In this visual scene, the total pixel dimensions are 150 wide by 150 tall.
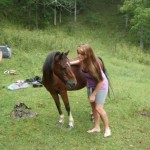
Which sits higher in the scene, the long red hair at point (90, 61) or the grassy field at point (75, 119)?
the long red hair at point (90, 61)

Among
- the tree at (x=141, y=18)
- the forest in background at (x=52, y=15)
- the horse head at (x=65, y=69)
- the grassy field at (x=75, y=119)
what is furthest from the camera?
the forest in background at (x=52, y=15)

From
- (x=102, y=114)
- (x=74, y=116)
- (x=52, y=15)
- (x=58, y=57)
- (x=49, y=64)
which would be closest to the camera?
(x=58, y=57)

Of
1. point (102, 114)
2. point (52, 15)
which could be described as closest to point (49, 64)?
point (102, 114)

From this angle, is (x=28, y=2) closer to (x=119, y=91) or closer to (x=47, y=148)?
(x=119, y=91)

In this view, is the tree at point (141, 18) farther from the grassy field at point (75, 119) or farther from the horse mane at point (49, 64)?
the horse mane at point (49, 64)

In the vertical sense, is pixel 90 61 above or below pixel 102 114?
above

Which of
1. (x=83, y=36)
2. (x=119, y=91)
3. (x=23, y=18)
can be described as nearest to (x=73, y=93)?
(x=119, y=91)

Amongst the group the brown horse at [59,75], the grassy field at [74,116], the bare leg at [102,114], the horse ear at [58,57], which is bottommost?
the grassy field at [74,116]

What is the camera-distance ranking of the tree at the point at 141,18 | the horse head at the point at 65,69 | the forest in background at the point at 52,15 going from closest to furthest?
1. the horse head at the point at 65,69
2. the tree at the point at 141,18
3. the forest in background at the point at 52,15

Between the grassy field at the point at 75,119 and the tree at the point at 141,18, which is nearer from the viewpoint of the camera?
the grassy field at the point at 75,119

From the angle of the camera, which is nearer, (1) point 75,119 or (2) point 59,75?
(2) point 59,75

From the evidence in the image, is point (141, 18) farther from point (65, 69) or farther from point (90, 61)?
point (65, 69)

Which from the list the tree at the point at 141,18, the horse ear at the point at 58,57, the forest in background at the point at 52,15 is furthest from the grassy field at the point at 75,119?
the forest in background at the point at 52,15

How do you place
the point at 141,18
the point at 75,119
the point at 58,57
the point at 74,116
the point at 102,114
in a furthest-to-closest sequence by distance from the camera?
the point at 141,18 → the point at 74,116 → the point at 75,119 → the point at 102,114 → the point at 58,57
